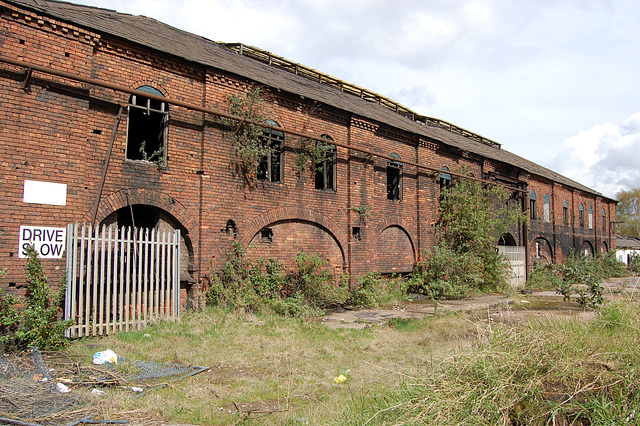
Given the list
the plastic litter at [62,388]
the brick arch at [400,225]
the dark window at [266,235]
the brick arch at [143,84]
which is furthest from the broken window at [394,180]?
the plastic litter at [62,388]

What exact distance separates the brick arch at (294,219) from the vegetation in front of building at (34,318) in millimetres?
4447

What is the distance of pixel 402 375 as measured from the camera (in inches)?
150

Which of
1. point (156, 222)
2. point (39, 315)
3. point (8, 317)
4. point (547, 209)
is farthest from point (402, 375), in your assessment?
point (547, 209)

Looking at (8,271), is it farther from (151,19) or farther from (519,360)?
(151,19)

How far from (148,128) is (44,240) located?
3.49 m

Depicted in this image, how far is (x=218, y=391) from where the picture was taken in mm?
5246

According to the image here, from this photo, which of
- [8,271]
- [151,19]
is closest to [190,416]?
[8,271]

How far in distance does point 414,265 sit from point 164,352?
1087 cm

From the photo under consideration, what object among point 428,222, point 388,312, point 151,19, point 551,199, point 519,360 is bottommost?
point 388,312

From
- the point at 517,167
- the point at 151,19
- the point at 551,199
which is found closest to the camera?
the point at 151,19

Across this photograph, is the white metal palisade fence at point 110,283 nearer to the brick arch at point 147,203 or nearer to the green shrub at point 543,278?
the brick arch at point 147,203

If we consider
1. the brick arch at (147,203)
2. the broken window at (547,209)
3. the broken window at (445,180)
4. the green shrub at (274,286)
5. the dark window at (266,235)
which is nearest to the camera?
the brick arch at (147,203)

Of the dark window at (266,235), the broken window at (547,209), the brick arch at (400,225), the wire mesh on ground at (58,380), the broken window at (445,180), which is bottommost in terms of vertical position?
the wire mesh on ground at (58,380)

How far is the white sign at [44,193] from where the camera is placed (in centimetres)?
759
